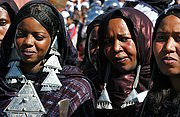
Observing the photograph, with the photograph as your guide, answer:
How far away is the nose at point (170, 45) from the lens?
11.4 feet

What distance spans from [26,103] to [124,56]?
798 mm

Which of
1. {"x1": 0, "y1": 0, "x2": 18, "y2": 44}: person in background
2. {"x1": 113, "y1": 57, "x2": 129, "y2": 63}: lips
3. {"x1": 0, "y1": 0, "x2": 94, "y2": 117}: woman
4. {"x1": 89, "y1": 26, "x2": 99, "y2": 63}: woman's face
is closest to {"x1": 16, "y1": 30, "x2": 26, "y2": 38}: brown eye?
{"x1": 0, "y1": 0, "x2": 94, "y2": 117}: woman

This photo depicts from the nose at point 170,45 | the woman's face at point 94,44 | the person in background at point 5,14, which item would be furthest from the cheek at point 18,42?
the nose at point 170,45

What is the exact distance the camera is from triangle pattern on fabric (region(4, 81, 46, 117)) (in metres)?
4.15

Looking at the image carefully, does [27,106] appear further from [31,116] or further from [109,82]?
[109,82]

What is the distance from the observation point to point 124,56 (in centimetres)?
428

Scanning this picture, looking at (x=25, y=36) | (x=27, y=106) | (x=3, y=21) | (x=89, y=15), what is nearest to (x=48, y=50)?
(x=25, y=36)

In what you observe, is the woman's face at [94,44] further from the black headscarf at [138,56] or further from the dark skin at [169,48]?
the dark skin at [169,48]

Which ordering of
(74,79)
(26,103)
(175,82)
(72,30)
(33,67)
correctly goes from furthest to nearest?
1. (72,30)
2. (33,67)
3. (74,79)
4. (26,103)
5. (175,82)

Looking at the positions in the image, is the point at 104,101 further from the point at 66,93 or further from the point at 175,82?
the point at 175,82

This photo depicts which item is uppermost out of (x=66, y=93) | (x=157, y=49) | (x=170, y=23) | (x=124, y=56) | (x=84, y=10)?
(x=170, y=23)

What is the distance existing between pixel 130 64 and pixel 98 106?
15.7 inches

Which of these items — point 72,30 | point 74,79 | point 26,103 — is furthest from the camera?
point 72,30

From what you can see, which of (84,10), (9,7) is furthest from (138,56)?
(84,10)
